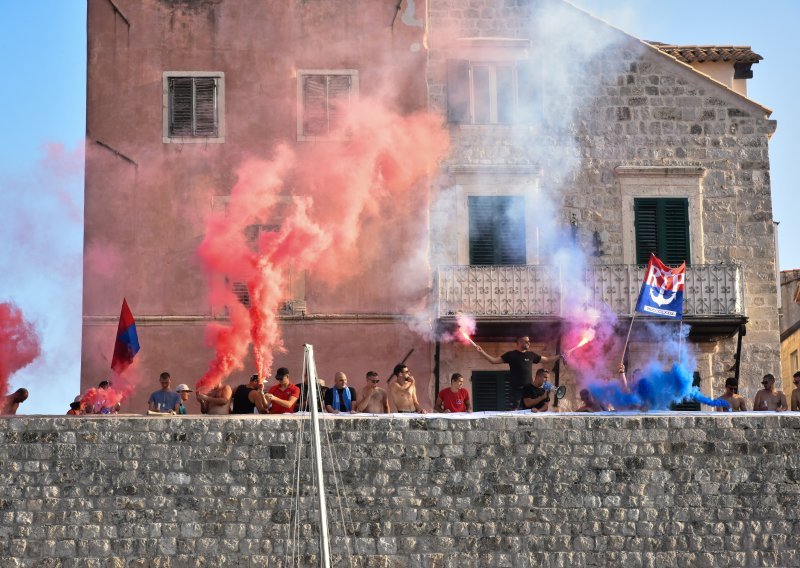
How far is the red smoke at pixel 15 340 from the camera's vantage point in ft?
85.8

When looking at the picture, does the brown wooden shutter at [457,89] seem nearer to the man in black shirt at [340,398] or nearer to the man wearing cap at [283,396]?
the man in black shirt at [340,398]

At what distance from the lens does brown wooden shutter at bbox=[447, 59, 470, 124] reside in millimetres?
28672

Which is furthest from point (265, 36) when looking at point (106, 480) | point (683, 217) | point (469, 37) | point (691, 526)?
point (691, 526)

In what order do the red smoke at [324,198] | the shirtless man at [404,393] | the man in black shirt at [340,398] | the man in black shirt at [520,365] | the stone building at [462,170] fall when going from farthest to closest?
1. the red smoke at [324,198]
2. the stone building at [462,170]
3. the man in black shirt at [520,365]
4. the shirtless man at [404,393]
5. the man in black shirt at [340,398]

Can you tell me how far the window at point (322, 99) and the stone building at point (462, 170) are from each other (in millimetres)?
64

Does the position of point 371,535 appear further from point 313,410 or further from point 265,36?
point 265,36

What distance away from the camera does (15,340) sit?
86.8 ft

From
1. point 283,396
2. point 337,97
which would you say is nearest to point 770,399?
point 283,396

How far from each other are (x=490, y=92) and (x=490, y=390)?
5075 millimetres

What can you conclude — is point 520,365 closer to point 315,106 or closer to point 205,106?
point 315,106

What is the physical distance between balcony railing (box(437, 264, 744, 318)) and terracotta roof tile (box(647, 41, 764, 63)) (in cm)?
473

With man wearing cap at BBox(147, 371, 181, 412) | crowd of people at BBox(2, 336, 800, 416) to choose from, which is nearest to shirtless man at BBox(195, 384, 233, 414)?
crowd of people at BBox(2, 336, 800, 416)

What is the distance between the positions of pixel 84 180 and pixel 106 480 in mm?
8416

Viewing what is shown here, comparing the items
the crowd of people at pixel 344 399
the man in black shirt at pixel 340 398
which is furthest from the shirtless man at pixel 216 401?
the man in black shirt at pixel 340 398
